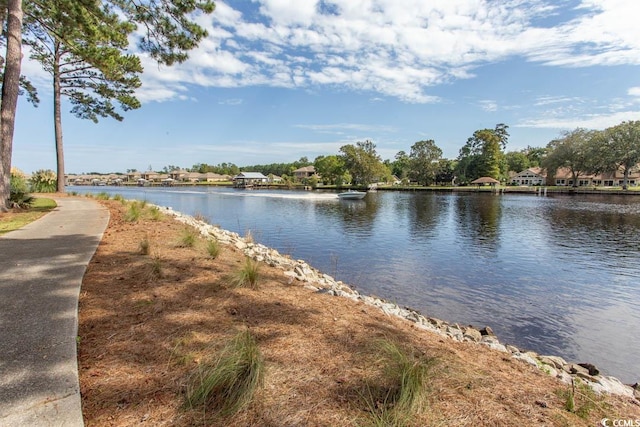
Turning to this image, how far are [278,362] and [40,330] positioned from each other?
2.39 m

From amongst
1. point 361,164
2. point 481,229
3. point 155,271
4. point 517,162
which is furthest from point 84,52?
point 517,162

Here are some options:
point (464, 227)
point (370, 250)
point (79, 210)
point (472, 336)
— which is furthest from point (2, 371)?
point (464, 227)

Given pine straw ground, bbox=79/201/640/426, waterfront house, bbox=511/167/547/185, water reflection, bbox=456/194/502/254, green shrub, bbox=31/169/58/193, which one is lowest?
water reflection, bbox=456/194/502/254

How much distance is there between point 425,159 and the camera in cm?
7506

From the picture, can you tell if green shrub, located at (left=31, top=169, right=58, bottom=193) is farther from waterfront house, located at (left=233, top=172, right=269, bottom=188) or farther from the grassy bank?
waterfront house, located at (left=233, top=172, right=269, bottom=188)

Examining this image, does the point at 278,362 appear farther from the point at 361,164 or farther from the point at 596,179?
the point at 596,179

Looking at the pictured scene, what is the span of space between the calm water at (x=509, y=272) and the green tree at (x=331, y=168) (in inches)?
2437

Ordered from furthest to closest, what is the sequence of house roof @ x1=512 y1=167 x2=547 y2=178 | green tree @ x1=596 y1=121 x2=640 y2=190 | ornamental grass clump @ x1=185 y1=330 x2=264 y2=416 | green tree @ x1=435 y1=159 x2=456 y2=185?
1. green tree @ x1=435 y1=159 x2=456 y2=185
2. house roof @ x1=512 y1=167 x2=547 y2=178
3. green tree @ x1=596 y1=121 x2=640 y2=190
4. ornamental grass clump @ x1=185 y1=330 x2=264 y2=416

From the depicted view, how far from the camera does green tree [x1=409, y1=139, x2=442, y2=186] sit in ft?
247

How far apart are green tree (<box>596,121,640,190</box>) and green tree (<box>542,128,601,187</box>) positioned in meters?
1.16

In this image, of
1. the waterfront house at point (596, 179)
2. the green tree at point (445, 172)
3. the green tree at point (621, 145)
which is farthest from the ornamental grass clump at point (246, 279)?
the waterfront house at point (596, 179)

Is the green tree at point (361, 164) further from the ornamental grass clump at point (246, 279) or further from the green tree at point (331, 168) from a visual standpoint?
the ornamental grass clump at point (246, 279)

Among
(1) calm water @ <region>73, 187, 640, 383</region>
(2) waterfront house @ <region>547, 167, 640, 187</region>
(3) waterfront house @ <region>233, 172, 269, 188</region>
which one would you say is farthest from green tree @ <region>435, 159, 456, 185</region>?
(1) calm water @ <region>73, 187, 640, 383</region>

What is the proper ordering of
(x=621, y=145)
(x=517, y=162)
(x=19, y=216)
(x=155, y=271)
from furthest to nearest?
(x=517, y=162), (x=621, y=145), (x=19, y=216), (x=155, y=271)
